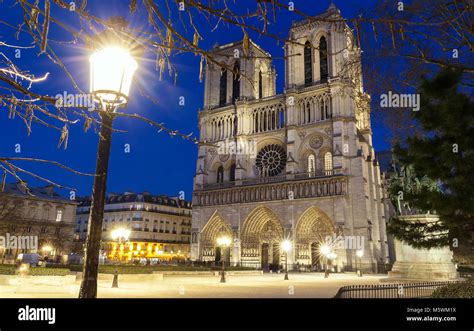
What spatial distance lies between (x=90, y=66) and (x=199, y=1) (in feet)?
5.33

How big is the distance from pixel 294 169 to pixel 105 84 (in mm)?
35532

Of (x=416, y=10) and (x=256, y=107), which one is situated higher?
(x=256, y=107)

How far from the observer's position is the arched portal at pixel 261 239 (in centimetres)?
3922

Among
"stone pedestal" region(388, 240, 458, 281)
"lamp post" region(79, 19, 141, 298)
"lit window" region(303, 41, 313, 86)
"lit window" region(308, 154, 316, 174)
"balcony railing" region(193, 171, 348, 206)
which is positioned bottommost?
"stone pedestal" region(388, 240, 458, 281)

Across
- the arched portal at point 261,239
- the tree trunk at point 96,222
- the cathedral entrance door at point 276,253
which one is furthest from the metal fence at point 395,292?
the cathedral entrance door at point 276,253

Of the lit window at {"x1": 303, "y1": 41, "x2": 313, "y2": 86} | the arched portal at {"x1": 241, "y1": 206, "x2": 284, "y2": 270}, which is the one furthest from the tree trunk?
the lit window at {"x1": 303, "y1": 41, "x2": 313, "y2": 86}

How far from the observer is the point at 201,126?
45.3 m

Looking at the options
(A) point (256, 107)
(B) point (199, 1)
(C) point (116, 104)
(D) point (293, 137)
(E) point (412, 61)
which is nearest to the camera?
(B) point (199, 1)

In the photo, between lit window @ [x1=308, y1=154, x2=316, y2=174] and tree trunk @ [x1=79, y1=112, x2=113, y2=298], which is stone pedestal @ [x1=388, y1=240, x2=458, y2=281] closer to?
tree trunk @ [x1=79, y1=112, x2=113, y2=298]

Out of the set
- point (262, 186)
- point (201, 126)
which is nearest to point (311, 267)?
point (262, 186)

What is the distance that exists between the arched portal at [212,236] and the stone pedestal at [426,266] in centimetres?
2346

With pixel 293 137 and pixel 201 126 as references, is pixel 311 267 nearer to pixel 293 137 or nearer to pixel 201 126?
pixel 293 137

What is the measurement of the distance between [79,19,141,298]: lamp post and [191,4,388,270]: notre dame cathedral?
30350mm

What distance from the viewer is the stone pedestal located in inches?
725
